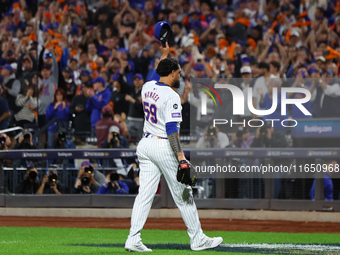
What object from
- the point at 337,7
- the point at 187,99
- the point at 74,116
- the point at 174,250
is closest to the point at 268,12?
the point at 337,7

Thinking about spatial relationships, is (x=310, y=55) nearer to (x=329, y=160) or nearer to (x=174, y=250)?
(x=329, y=160)

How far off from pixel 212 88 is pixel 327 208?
319 centimetres

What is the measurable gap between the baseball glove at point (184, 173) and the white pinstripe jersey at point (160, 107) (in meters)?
0.41

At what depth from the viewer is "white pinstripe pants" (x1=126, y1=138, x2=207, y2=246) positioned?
6828 mm

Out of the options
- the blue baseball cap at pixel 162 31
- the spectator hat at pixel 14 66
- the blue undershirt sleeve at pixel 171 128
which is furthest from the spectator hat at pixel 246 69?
the blue undershirt sleeve at pixel 171 128

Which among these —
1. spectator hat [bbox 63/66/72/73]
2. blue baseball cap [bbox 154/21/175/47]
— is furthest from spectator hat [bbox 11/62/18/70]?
blue baseball cap [bbox 154/21/175/47]

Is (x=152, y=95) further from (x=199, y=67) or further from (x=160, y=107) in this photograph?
(x=199, y=67)

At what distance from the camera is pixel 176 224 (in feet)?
37.7

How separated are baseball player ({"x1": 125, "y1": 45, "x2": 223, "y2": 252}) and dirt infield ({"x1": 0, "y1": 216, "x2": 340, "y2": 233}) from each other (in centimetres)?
386

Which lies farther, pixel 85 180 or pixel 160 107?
pixel 85 180

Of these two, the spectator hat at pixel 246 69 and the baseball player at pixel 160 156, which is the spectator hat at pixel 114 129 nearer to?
the spectator hat at pixel 246 69

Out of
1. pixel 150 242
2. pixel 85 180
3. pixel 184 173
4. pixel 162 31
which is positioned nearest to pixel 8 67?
pixel 85 180

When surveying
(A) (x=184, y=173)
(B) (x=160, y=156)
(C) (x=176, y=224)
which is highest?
A: (B) (x=160, y=156)

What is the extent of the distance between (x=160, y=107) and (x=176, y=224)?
16.6ft
